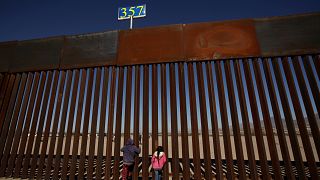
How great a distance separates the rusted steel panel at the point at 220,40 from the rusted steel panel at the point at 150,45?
33 centimetres

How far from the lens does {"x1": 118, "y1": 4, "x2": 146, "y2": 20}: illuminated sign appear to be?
11.5 m

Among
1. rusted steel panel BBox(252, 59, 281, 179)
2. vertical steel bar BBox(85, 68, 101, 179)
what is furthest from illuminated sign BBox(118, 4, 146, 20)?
rusted steel panel BBox(252, 59, 281, 179)

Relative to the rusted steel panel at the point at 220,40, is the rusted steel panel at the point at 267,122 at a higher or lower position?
lower

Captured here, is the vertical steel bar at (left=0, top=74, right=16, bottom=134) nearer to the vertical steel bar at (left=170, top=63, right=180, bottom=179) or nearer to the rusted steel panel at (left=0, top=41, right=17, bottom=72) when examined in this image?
the rusted steel panel at (left=0, top=41, right=17, bottom=72)

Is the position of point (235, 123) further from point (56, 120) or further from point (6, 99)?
point (6, 99)

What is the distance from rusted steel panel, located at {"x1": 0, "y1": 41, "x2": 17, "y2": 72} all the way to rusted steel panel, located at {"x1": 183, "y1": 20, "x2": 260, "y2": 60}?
263 inches

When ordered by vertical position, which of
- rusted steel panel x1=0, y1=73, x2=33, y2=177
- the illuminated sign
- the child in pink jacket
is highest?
the illuminated sign

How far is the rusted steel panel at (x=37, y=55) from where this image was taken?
765 centimetres

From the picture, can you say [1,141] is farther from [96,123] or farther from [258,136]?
[258,136]

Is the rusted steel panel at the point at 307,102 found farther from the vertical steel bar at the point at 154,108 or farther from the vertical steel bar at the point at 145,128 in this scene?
the vertical steel bar at the point at 145,128

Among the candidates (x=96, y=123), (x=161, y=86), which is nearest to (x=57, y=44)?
(x=96, y=123)

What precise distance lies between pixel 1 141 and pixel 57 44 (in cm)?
388

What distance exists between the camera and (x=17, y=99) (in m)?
7.56

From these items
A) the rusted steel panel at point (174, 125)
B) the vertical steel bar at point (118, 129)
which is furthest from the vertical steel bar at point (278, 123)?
the vertical steel bar at point (118, 129)
